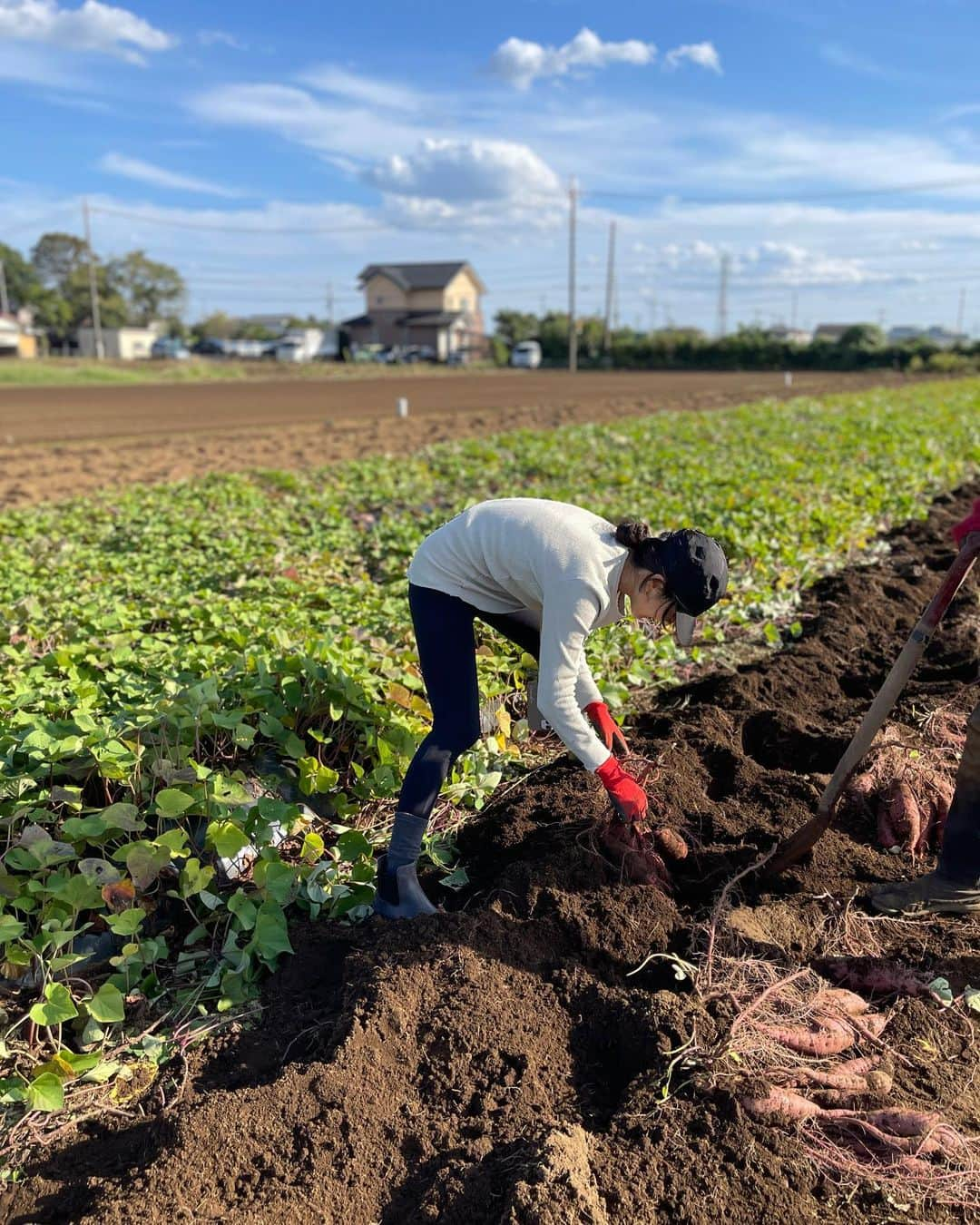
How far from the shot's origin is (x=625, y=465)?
38.2 feet

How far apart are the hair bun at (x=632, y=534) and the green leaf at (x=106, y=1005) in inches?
76.1

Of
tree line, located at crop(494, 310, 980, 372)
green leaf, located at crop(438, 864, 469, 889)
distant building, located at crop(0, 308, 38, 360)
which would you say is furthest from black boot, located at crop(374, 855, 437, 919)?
distant building, located at crop(0, 308, 38, 360)

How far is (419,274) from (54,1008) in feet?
279

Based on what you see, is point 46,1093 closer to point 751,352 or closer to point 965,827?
point 965,827

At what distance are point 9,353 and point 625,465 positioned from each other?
190 ft

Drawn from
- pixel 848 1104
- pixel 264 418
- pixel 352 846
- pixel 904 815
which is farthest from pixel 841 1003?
pixel 264 418

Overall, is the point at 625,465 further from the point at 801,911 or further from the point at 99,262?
the point at 99,262

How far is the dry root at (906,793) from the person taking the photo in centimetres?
348

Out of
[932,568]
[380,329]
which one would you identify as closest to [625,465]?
[932,568]

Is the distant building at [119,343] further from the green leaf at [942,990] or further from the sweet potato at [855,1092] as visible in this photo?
the sweet potato at [855,1092]

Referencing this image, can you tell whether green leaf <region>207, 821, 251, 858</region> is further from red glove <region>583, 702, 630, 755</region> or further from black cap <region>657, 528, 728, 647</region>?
black cap <region>657, 528, 728, 647</region>

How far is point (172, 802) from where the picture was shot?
299 centimetres

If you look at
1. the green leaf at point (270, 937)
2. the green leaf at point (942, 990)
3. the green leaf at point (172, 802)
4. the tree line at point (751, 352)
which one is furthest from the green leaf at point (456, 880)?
the tree line at point (751, 352)

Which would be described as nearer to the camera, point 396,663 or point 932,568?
point 396,663
